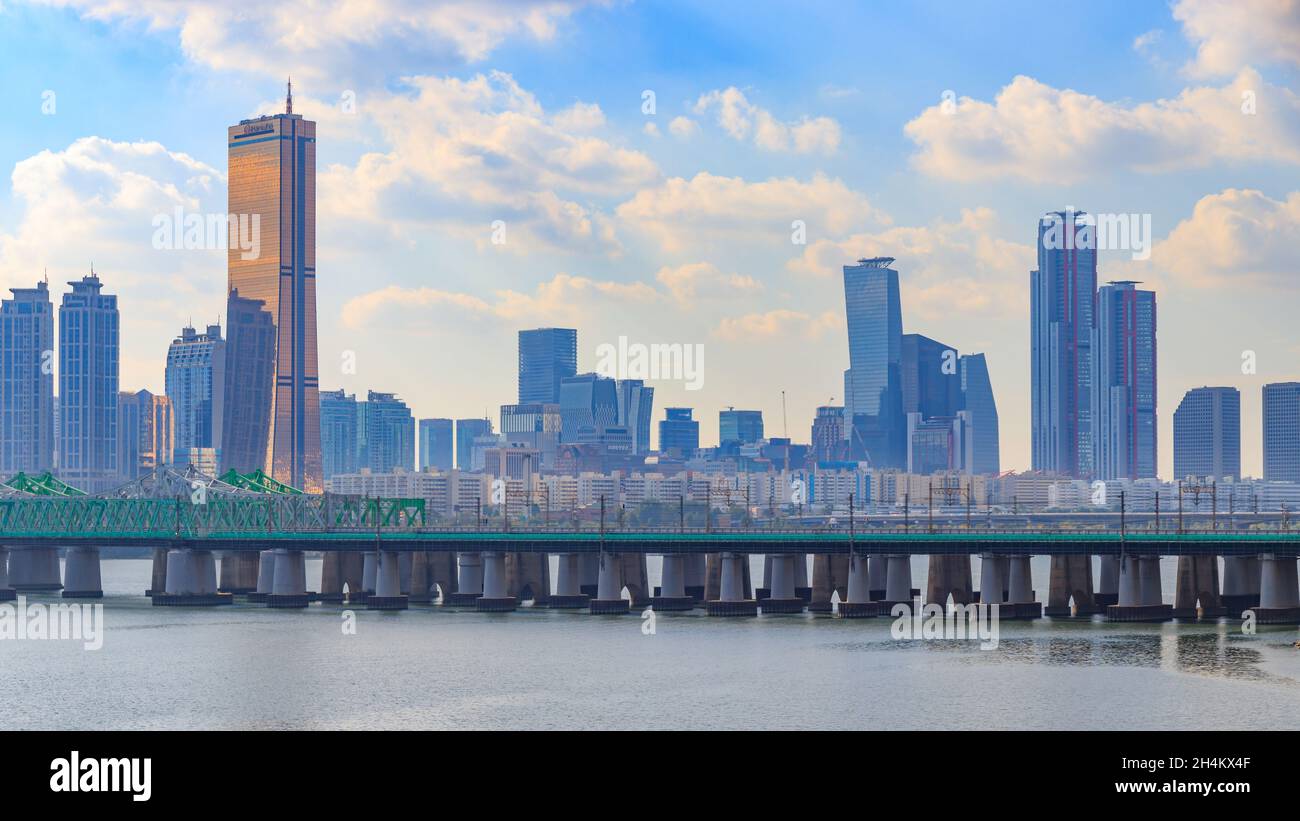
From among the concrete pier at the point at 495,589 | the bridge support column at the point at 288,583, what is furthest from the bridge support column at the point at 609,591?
the bridge support column at the point at 288,583

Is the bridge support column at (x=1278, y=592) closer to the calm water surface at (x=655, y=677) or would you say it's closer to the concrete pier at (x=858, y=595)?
the calm water surface at (x=655, y=677)

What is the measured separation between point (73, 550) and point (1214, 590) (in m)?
106

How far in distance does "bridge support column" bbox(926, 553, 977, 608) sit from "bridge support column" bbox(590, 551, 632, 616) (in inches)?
940

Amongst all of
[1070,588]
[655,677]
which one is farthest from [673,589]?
[655,677]

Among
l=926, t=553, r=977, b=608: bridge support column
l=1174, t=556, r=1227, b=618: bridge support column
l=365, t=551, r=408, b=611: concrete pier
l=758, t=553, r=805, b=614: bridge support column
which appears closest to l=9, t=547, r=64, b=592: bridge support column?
l=365, t=551, r=408, b=611: concrete pier

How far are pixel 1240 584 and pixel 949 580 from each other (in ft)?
68.8

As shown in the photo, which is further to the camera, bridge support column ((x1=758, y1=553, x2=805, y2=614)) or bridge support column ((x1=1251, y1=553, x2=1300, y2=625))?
bridge support column ((x1=758, y1=553, x2=805, y2=614))

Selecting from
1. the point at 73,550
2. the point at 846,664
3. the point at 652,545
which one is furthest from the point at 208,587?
the point at 846,664

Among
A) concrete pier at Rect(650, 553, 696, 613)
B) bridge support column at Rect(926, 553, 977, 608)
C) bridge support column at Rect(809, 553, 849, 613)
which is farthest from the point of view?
concrete pier at Rect(650, 553, 696, 613)

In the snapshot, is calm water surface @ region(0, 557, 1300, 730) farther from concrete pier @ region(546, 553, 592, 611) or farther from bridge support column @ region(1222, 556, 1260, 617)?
concrete pier @ region(546, 553, 592, 611)

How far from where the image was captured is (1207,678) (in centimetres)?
9062

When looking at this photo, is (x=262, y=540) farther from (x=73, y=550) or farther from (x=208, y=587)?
(x=73, y=550)

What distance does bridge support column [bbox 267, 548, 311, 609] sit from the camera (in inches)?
6137
